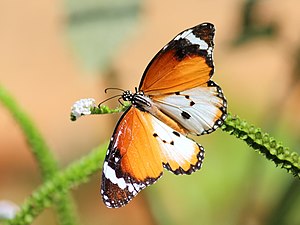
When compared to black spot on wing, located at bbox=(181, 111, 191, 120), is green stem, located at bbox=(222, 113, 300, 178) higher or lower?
lower

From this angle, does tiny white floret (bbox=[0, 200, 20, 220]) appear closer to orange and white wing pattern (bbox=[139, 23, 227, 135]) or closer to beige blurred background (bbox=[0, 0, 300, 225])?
beige blurred background (bbox=[0, 0, 300, 225])

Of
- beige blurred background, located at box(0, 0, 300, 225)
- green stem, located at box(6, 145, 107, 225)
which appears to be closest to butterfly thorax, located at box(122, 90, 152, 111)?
green stem, located at box(6, 145, 107, 225)

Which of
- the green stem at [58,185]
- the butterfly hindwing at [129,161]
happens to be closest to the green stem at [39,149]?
the green stem at [58,185]

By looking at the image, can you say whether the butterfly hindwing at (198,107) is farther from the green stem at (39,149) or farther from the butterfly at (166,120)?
the green stem at (39,149)

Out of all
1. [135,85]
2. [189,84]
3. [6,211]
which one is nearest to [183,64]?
[189,84]

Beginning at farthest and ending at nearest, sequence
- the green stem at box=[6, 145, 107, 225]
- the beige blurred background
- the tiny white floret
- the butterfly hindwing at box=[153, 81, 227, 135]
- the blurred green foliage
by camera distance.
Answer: the beige blurred background → the blurred green foliage → the tiny white floret → the green stem at box=[6, 145, 107, 225] → the butterfly hindwing at box=[153, 81, 227, 135]

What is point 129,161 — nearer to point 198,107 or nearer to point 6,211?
point 198,107

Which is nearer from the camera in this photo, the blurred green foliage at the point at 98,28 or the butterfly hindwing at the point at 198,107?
the butterfly hindwing at the point at 198,107

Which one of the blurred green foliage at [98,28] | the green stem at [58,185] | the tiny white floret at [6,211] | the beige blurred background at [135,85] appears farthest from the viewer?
the beige blurred background at [135,85]
